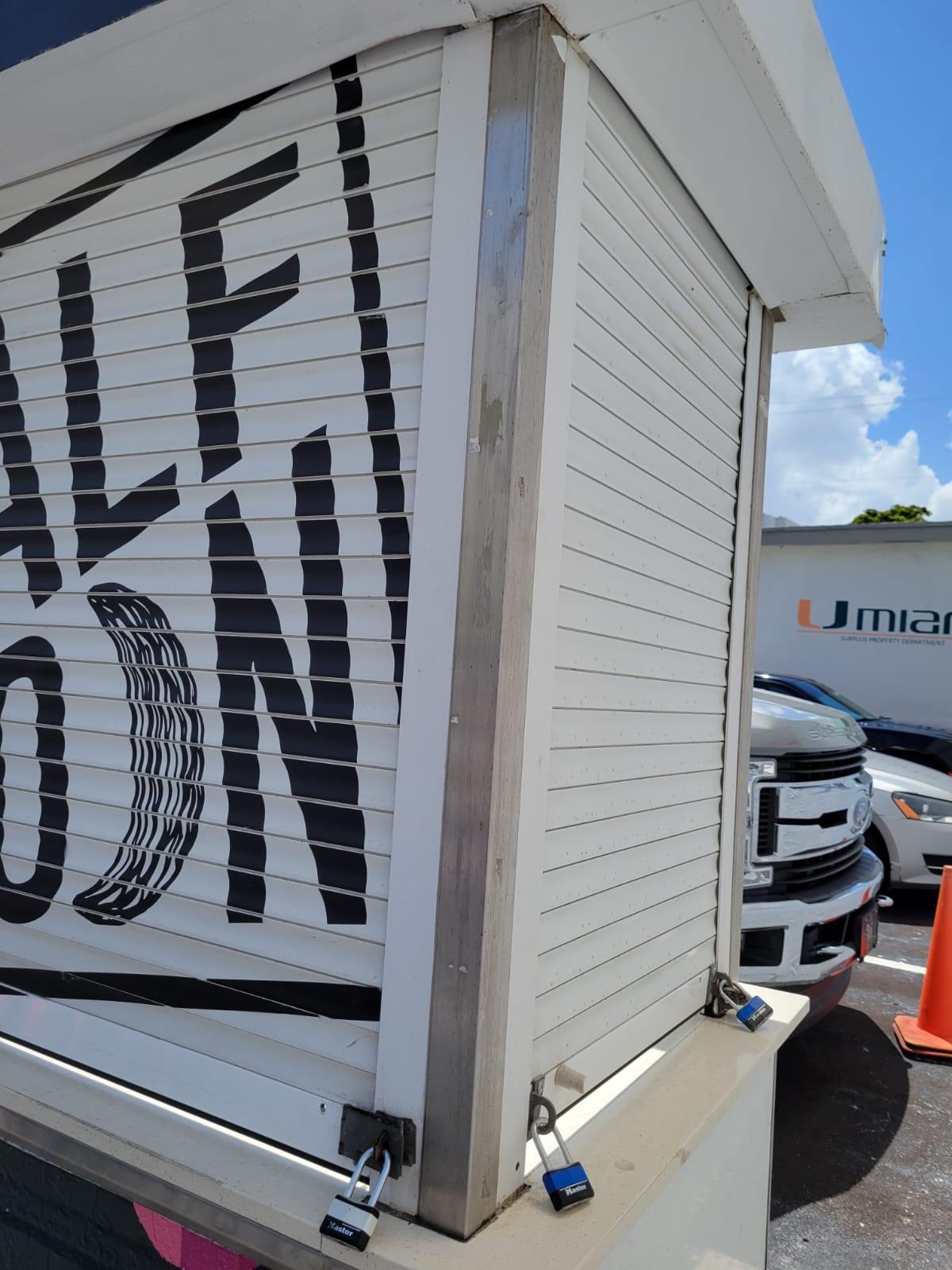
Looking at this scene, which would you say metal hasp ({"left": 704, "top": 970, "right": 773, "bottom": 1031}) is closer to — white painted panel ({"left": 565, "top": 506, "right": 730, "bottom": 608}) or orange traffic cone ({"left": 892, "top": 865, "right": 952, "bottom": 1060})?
white painted panel ({"left": 565, "top": 506, "right": 730, "bottom": 608})

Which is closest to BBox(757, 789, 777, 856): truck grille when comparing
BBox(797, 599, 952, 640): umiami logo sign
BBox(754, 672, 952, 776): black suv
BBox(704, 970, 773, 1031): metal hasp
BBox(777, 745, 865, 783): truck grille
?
BBox(777, 745, 865, 783): truck grille

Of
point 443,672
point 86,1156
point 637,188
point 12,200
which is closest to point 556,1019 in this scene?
point 443,672

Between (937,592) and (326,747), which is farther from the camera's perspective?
(937,592)

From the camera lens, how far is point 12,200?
2.43m

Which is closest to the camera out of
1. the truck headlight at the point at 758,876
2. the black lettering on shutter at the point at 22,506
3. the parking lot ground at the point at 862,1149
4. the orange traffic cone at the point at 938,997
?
the black lettering on shutter at the point at 22,506

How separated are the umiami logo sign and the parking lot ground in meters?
9.85

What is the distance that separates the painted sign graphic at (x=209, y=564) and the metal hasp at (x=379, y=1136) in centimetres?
17

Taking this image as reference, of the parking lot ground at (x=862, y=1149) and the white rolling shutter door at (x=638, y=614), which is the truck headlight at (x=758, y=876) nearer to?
the parking lot ground at (x=862, y=1149)

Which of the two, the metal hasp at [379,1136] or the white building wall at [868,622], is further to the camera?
the white building wall at [868,622]

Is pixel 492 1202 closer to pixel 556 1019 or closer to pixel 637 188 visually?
pixel 556 1019

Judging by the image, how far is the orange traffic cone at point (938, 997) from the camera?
15.6 ft

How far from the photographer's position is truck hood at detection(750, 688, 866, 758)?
163 inches

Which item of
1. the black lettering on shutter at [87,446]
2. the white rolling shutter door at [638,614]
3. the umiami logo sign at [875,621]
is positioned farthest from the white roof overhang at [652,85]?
the umiami logo sign at [875,621]

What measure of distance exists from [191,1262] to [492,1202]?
24.2 inches
